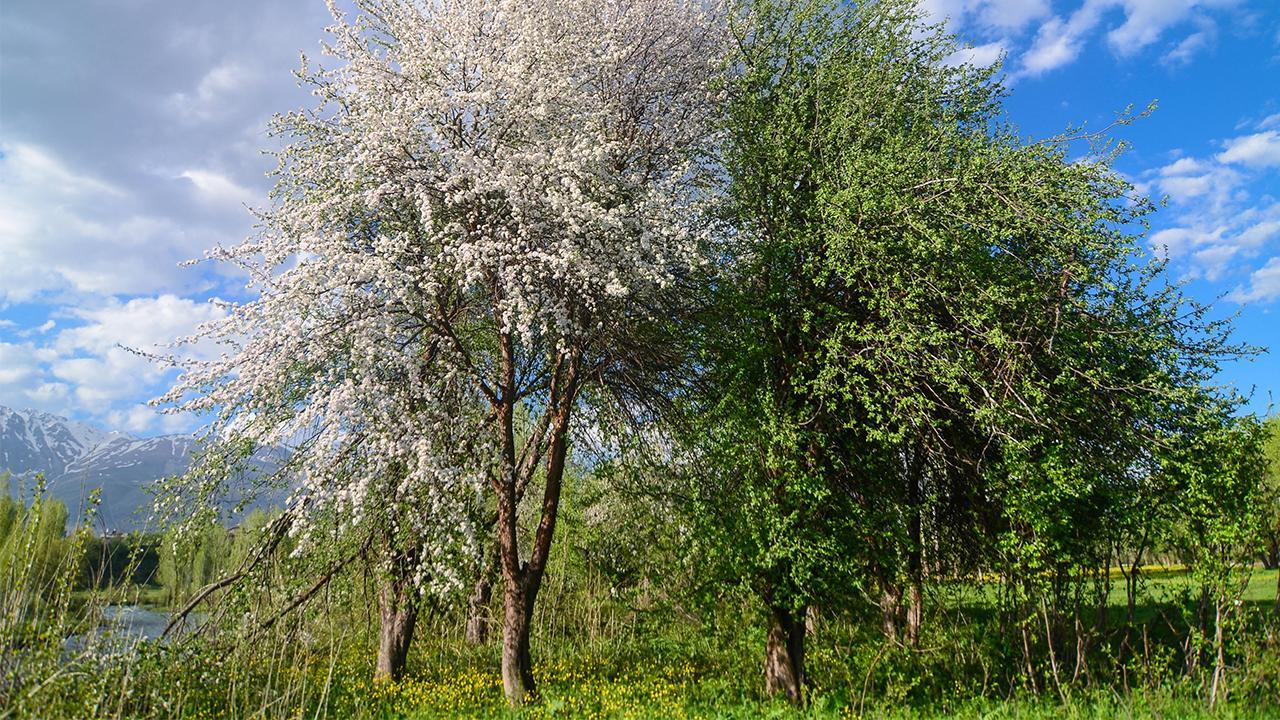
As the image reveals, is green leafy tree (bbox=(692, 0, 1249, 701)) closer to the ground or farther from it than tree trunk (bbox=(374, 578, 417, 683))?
farther from it

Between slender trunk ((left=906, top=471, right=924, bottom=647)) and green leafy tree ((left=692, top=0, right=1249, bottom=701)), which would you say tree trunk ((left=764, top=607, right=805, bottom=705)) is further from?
slender trunk ((left=906, top=471, right=924, bottom=647))

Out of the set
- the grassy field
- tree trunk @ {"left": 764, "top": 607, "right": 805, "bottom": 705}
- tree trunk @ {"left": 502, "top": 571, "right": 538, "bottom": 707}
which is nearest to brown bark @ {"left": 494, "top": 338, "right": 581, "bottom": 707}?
tree trunk @ {"left": 502, "top": 571, "right": 538, "bottom": 707}

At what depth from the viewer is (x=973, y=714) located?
365 inches

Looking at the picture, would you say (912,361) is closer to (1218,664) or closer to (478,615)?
(1218,664)

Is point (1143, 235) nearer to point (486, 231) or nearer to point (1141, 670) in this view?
point (1141, 670)

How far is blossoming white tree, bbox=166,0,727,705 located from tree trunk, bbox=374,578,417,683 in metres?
2.51

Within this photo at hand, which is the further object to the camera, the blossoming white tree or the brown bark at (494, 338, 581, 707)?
the brown bark at (494, 338, 581, 707)

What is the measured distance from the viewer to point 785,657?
1087 cm

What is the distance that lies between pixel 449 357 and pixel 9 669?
6605 millimetres

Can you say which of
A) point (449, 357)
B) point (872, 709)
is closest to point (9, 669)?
point (449, 357)

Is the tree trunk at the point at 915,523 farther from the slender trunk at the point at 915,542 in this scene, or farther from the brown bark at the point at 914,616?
the brown bark at the point at 914,616

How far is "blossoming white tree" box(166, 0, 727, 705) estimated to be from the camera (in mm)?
9953

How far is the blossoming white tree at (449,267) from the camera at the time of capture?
9953 millimetres

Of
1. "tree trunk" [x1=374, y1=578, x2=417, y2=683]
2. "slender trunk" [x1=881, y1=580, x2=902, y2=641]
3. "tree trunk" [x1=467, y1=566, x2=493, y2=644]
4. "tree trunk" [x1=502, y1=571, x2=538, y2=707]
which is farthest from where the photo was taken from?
"tree trunk" [x1=467, y1=566, x2=493, y2=644]
